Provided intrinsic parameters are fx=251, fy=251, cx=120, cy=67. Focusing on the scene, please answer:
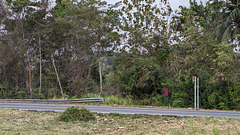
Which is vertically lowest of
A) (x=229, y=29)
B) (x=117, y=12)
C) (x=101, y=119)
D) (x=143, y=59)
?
(x=101, y=119)

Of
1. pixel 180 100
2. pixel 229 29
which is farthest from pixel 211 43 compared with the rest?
pixel 180 100

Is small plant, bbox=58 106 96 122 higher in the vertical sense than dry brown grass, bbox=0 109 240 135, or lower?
higher

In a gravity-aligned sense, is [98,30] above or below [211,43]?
above

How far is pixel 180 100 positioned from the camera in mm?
A: 19453

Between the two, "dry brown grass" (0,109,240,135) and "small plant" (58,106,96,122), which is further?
"small plant" (58,106,96,122)

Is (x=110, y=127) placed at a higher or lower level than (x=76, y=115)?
lower

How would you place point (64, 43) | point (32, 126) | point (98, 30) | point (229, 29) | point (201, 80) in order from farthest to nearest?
point (64, 43)
point (98, 30)
point (229, 29)
point (201, 80)
point (32, 126)

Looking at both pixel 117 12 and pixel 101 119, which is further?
pixel 117 12

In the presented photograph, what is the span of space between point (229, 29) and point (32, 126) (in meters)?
17.4

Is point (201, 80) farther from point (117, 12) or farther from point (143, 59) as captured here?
point (117, 12)

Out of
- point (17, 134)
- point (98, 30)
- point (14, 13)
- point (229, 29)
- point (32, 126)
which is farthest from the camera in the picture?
point (14, 13)

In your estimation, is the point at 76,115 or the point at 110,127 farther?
the point at 76,115

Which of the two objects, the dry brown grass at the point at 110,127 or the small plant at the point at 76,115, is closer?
the dry brown grass at the point at 110,127

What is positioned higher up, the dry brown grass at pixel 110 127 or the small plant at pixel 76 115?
the small plant at pixel 76 115
